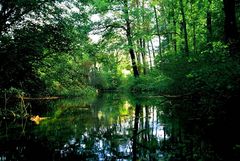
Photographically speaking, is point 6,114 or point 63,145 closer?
point 63,145

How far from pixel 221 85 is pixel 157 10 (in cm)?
2625

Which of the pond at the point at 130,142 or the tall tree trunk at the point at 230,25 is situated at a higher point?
the tall tree trunk at the point at 230,25

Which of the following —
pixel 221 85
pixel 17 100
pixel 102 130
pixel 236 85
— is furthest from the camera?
pixel 17 100

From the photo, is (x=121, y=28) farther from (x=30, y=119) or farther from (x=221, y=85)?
(x=221, y=85)

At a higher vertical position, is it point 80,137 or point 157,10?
point 157,10

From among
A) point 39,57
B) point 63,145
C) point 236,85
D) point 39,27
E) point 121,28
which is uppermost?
point 121,28

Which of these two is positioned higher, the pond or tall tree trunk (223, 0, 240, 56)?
tall tree trunk (223, 0, 240, 56)

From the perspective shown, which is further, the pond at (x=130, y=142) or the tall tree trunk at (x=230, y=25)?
the tall tree trunk at (x=230, y=25)

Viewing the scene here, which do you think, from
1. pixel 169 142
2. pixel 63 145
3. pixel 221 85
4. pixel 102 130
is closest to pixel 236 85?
pixel 221 85

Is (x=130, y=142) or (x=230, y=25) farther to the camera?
(x=230, y=25)

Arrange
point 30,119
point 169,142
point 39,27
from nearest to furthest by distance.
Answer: point 169,142 < point 30,119 < point 39,27

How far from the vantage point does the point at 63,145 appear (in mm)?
6773

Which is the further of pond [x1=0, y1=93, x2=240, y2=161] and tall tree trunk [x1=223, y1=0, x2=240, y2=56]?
tall tree trunk [x1=223, y1=0, x2=240, y2=56]

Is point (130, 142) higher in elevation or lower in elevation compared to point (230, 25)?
lower
